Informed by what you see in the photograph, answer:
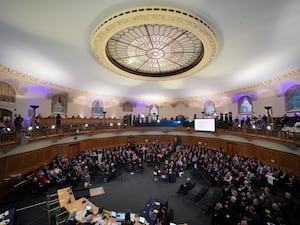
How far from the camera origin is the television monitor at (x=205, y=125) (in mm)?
15005

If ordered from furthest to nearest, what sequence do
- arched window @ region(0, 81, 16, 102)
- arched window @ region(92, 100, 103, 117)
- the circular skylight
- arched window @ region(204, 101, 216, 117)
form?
arched window @ region(204, 101, 216, 117) < arched window @ region(92, 100, 103, 117) < arched window @ region(0, 81, 16, 102) < the circular skylight

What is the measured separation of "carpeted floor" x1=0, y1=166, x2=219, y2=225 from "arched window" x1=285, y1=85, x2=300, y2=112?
8423 millimetres

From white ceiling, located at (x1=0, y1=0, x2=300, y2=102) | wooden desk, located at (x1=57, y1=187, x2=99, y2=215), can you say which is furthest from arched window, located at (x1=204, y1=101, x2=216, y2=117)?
wooden desk, located at (x1=57, y1=187, x2=99, y2=215)

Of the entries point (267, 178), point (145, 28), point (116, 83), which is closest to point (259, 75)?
point (267, 178)

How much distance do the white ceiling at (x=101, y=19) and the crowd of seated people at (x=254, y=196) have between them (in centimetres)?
668

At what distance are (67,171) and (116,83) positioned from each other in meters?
8.26

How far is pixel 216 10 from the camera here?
482 cm

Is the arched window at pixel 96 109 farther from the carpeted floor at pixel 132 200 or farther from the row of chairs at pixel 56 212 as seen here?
the row of chairs at pixel 56 212

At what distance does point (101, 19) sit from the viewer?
5.43 meters

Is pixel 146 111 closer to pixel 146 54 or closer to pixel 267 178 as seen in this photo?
pixel 146 54

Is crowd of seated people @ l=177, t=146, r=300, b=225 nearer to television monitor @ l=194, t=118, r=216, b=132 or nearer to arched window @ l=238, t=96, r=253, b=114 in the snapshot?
television monitor @ l=194, t=118, r=216, b=132

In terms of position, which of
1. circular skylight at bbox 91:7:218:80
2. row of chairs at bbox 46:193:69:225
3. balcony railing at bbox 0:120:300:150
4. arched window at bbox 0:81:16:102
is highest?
circular skylight at bbox 91:7:218:80

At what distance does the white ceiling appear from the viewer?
462 centimetres

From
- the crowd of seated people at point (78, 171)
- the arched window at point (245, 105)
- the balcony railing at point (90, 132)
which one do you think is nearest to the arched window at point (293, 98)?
the balcony railing at point (90, 132)
